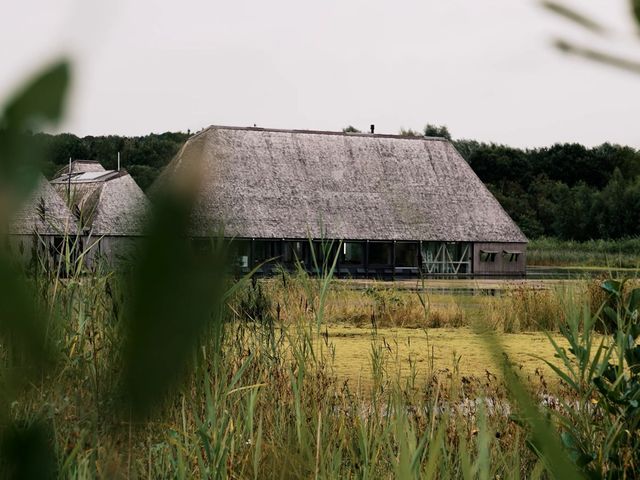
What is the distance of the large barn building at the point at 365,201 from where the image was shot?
28.1 metres

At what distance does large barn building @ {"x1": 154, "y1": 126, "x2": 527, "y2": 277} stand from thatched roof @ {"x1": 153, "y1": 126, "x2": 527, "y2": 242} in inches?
1.3

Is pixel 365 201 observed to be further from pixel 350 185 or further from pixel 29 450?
pixel 29 450

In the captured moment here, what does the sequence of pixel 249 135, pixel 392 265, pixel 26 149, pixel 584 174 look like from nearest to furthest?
1. pixel 26 149
2. pixel 392 265
3. pixel 249 135
4. pixel 584 174

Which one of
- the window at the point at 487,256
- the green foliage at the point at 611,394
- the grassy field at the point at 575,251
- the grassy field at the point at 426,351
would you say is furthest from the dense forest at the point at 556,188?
the green foliage at the point at 611,394

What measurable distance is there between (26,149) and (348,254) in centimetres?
2928

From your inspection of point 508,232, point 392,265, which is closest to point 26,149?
point 392,265

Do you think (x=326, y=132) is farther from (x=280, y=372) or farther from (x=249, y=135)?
(x=280, y=372)

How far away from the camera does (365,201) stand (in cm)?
2925

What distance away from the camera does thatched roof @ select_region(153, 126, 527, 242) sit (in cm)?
2822

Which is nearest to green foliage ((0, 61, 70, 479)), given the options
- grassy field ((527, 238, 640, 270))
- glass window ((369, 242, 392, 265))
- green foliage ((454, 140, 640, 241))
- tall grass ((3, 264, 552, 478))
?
tall grass ((3, 264, 552, 478))

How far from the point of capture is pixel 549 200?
48906 mm

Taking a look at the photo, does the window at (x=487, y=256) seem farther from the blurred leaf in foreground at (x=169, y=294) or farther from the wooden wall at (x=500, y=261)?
the blurred leaf in foreground at (x=169, y=294)

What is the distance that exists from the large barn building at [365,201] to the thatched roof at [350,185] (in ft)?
0.11

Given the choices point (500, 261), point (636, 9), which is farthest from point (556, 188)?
point (636, 9)
